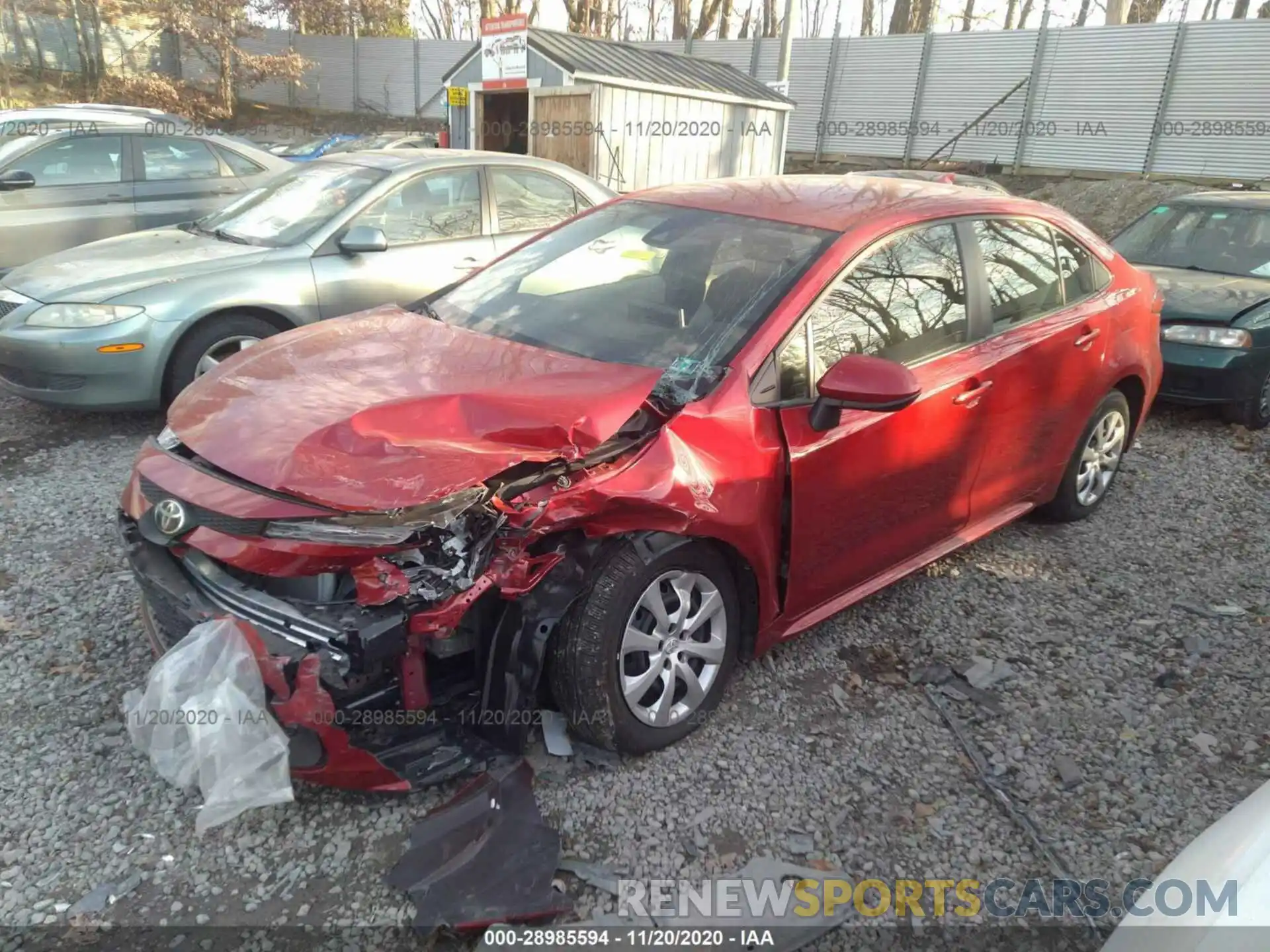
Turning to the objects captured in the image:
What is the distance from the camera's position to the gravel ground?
7.72 feet

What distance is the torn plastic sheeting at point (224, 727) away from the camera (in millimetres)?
2240

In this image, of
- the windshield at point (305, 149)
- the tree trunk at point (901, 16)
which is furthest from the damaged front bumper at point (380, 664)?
the tree trunk at point (901, 16)

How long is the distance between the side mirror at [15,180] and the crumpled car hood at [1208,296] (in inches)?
330

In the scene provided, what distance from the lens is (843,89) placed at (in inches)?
810

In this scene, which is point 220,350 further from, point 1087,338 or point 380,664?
point 1087,338

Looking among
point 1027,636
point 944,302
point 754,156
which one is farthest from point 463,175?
point 754,156

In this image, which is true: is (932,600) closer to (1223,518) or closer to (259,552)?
(1223,518)

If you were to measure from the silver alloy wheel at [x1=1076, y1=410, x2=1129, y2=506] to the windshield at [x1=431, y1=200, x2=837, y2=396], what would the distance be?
2.18 metres

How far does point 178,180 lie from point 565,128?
16.5 ft

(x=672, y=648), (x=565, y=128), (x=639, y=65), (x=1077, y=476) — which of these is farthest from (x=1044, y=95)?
(x=672, y=648)

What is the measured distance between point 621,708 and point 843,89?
21020mm

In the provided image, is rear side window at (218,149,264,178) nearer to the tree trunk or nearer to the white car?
the white car

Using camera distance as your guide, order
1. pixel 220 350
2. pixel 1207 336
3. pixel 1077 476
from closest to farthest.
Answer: pixel 1077 476 < pixel 220 350 < pixel 1207 336

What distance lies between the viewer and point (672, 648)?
2.74 meters
